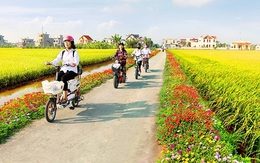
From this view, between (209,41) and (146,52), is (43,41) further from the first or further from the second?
(146,52)

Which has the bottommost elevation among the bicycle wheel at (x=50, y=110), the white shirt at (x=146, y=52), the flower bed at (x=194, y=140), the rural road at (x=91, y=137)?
the rural road at (x=91, y=137)

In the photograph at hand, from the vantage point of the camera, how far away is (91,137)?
14.5 feet

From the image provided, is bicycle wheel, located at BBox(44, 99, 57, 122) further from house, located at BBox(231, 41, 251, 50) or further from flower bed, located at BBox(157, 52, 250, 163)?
house, located at BBox(231, 41, 251, 50)

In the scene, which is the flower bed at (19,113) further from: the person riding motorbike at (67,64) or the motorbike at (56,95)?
the person riding motorbike at (67,64)

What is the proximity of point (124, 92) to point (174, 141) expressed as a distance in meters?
4.76

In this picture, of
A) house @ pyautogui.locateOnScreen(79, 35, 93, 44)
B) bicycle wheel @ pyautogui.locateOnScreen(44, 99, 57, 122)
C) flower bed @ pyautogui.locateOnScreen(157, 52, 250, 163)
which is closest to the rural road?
bicycle wheel @ pyautogui.locateOnScreen(44, 99, 57, 122)

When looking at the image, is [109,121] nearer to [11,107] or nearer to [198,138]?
[198,138]

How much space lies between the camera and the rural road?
11.9ft

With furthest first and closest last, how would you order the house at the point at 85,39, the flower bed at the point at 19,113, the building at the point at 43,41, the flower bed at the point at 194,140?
the house at the point at 85,39
the building at the point at 43,41
the flower bed at the point at 19,113
the flower bed at the point at 194,140

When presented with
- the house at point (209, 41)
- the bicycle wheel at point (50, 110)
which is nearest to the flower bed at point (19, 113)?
the bicycle wheel at point (50, 110)

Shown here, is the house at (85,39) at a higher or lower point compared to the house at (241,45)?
higher

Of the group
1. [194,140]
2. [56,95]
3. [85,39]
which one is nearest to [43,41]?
[85,39]

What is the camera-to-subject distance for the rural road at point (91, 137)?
3641 mm

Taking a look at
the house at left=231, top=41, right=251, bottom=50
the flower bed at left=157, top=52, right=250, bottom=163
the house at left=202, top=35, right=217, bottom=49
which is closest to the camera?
the flower bed at left=157, top=52, right=250, bottom=163
